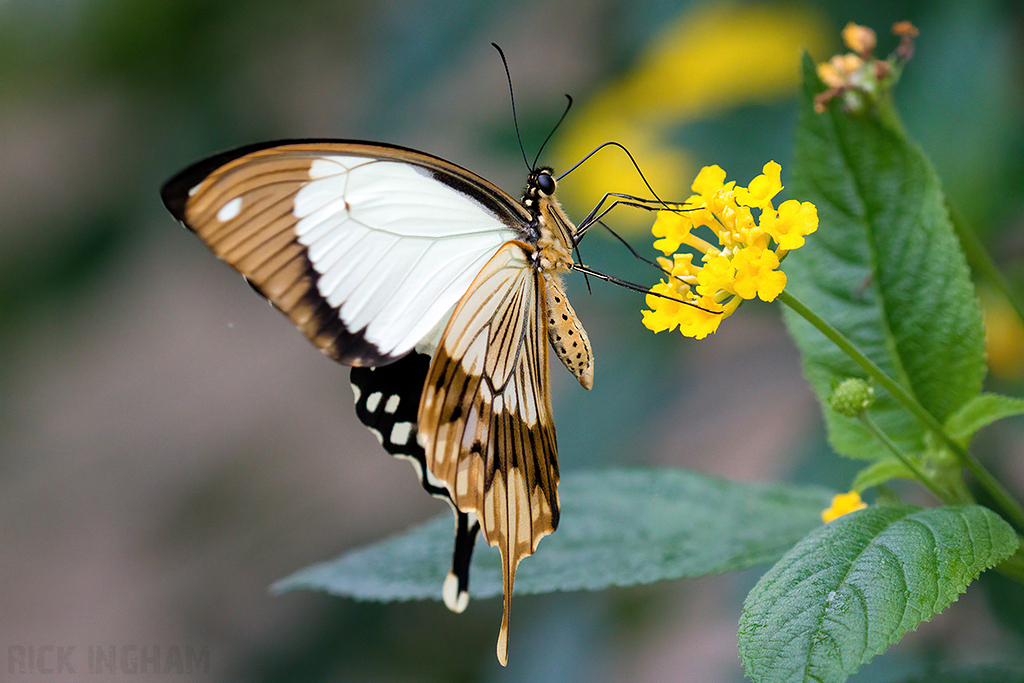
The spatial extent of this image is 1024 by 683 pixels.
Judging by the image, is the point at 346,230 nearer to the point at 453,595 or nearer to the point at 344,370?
the point at 453,595

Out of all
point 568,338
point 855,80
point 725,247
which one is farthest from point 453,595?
point 855,80

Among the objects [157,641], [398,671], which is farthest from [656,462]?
[157,641]

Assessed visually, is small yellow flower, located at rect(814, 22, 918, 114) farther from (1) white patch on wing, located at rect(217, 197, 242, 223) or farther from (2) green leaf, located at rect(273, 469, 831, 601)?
(1) white patch on wing, located at rect(217, 197, 242, 223)

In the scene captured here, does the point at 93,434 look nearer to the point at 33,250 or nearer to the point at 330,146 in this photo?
the point at 33,250

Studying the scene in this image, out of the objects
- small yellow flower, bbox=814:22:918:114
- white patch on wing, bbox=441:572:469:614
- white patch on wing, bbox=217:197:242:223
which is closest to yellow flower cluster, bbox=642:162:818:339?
small yellow flower, bbox=814:22:918:114

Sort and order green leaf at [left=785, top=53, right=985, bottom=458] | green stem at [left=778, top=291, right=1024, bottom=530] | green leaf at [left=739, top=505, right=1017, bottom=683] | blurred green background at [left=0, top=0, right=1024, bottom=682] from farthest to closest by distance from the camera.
→ blurred green background at [left=0, top=0, right=1024, bottom=682]
green leaf at [left=785, top=53, right=985, bottom=458]
green stem at [left=778, top=291, right=1024, bottom=530]
green leaf at [left=739, top=505, right=1017, bottom=683]

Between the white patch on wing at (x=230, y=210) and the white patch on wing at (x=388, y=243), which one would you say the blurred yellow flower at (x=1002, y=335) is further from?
the white patch on wing at (x=230, y=210)
